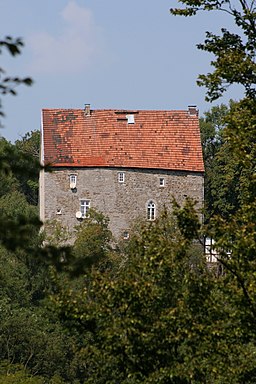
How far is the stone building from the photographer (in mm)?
67875

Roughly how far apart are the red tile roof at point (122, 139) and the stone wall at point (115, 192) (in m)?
0.43

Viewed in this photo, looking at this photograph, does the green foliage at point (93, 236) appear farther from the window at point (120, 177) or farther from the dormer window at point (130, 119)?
the dormer window at point (130, 119)

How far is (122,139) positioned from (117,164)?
5.60 feet

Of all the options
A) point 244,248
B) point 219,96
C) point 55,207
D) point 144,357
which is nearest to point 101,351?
point 144,357

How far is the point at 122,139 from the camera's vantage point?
7012 centimetres

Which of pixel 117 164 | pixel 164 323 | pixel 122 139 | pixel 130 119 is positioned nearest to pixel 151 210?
pixel 117 164

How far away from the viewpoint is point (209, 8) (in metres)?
18.7

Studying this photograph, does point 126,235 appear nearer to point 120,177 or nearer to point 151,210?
point 151,210

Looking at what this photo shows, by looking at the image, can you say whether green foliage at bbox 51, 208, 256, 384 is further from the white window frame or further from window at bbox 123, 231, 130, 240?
the white window frame

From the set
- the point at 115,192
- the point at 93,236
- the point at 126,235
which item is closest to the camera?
the point at 93,236

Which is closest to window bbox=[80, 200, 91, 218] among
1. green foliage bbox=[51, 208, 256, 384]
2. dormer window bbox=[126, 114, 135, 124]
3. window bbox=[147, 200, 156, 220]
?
window bbox=[147, 200, 156, 220]

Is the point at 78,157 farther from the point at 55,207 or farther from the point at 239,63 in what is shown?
the point at 239,63

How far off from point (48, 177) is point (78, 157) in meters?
1.69

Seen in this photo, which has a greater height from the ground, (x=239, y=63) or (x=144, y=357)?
(x=239, y=63)
